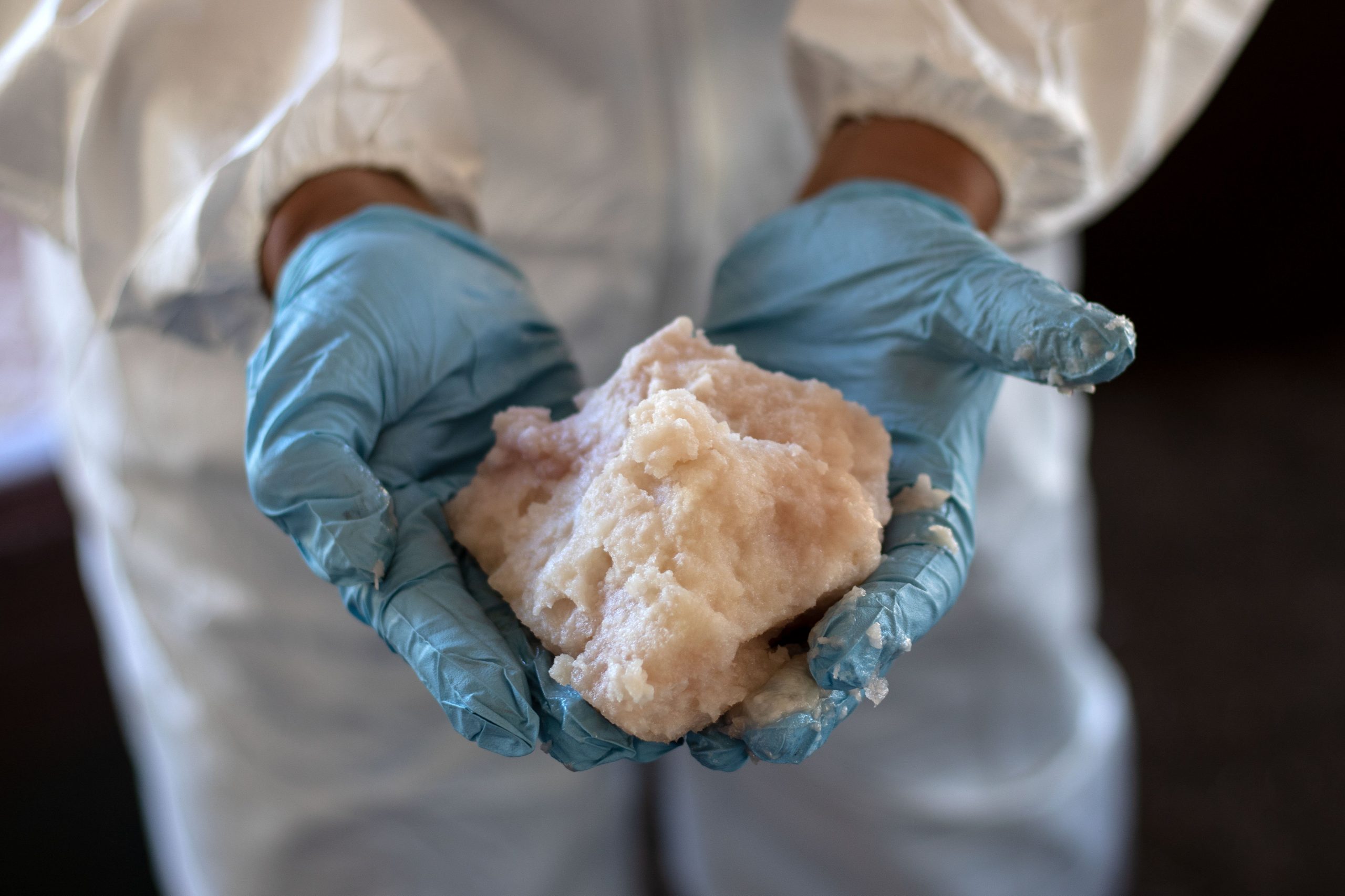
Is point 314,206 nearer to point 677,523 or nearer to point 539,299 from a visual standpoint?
point 539,299

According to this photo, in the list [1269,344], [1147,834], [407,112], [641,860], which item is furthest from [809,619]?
[1269,344]

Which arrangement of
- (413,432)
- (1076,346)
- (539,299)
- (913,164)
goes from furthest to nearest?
1. (539,299)
2. (913,164)
3. (413,432)
4. (1076,346)

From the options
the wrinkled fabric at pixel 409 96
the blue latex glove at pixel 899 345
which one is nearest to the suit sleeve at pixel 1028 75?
the wrinkled fabric at pixel 409 96

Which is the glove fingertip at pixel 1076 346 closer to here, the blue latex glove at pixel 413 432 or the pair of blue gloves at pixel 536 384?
the pair of blue gloves at pixel 536 384

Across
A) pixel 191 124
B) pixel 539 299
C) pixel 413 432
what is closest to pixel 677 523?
pixel 413 432

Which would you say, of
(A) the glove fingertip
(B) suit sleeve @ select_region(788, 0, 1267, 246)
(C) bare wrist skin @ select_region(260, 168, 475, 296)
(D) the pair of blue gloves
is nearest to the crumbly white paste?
(D) the pair of blue gloves

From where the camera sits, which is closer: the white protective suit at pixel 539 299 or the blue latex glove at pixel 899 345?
the blue latex glove at pixel 899 345
